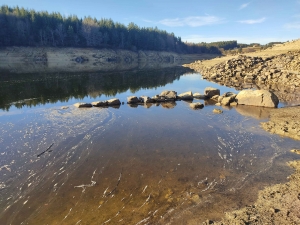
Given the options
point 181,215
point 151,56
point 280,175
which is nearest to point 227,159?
point 280,175

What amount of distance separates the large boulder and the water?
7.92 ft

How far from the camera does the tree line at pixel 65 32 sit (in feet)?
240

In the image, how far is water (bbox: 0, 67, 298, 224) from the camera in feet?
20.1

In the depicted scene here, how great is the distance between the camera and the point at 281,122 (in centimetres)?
1312

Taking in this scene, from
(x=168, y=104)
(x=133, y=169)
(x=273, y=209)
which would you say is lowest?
(x=273, y=209)

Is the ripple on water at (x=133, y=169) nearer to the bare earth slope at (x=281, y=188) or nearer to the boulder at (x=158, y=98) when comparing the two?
the bare earth slope at (x=281, y=188)

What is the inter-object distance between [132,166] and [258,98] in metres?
14.0

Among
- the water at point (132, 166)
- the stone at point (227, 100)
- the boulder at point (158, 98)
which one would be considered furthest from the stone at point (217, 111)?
the boulder at point (158, 98)

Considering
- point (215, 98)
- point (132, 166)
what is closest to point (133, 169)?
point (132, 166)

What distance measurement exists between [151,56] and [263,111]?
93.7 meters

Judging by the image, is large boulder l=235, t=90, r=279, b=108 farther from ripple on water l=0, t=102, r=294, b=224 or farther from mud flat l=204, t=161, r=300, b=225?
mud flat l=204, t=161, r=300, b=225

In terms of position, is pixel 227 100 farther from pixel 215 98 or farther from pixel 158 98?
pixel 158 98

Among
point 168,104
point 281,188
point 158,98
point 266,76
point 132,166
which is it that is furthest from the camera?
point 266,76

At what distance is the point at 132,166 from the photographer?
8461 mm
